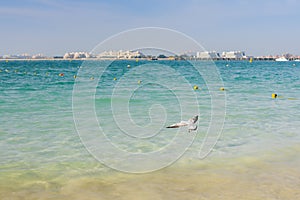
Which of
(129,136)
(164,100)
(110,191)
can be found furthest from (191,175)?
(164,100)

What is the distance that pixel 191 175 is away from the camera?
6879 mm

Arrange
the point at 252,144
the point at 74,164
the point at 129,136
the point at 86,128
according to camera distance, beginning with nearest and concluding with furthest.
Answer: the point at 74,164 → the point at 252,144 → the point at 129,136 → the point at 86,128

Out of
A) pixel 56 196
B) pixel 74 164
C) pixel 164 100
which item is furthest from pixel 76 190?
pixel 164 100

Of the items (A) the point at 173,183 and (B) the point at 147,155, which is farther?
(B) the point at 147,155

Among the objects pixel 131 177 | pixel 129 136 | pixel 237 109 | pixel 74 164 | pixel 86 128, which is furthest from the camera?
pixel 237 109

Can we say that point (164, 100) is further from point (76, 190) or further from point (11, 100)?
point (76, 190)

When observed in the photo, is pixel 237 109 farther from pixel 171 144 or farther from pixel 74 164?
pixel 74 164

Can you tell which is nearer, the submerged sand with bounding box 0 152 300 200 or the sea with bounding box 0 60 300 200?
the submerged sand with bounding box 0 152 300 200

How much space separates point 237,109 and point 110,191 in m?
10.6

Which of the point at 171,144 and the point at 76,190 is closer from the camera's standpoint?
the point at 76,190

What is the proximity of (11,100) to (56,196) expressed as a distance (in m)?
14.1

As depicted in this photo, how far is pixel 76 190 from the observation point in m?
6.14

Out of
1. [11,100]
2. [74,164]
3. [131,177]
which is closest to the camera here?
[131,177]

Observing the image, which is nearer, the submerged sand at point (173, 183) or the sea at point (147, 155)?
the submerged sand at point (173, 183)
